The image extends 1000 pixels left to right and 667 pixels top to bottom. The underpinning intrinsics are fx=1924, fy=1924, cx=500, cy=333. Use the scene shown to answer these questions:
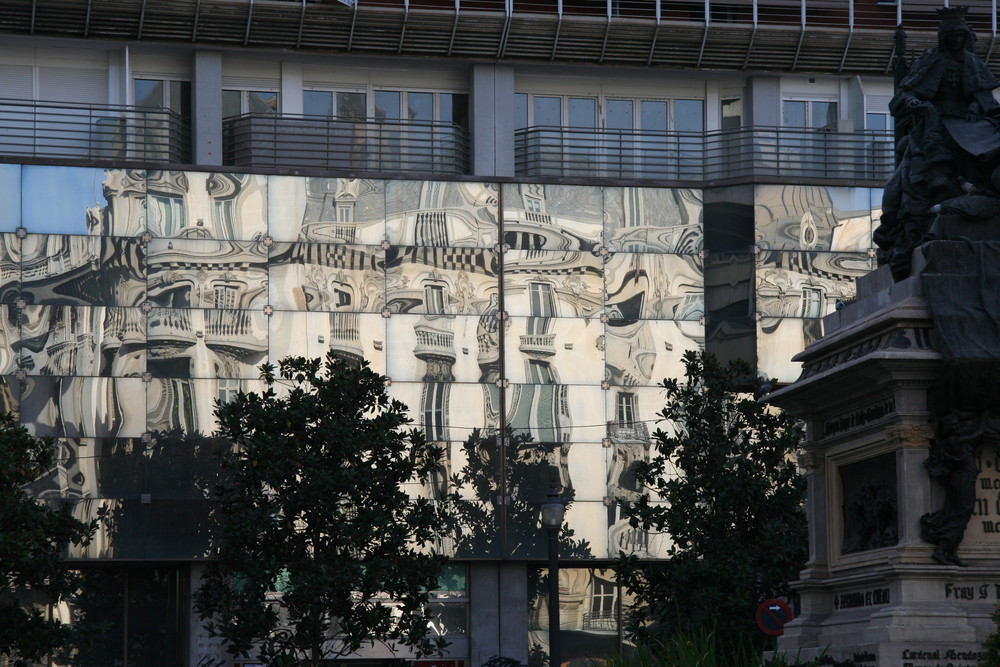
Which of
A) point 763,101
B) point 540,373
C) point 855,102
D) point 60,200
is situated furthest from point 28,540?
point 855,102

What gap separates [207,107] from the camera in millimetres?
42875

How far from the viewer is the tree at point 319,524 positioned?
103ft

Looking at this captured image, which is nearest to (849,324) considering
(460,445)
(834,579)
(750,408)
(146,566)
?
(834,579)

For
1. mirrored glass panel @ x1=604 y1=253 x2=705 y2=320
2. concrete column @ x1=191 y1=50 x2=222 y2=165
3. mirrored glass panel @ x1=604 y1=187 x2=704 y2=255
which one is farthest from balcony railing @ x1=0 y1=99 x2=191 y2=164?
mirrored glass panel @ x1=604 y1=253 x2=705 y2=320

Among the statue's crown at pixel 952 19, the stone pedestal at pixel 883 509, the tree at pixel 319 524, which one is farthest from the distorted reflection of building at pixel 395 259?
the statue's crown at pixel 952 19

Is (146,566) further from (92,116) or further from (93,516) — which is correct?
(92,116)

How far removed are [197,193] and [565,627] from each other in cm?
1248

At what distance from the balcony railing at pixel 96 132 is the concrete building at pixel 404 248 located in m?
0.11

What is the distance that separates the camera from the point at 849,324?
62.6 ft

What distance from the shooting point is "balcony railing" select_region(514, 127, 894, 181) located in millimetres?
44219

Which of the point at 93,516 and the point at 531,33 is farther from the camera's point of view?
the point at 531,33

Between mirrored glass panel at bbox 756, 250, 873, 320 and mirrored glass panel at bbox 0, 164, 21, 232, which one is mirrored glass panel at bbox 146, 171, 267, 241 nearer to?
mirrored glass panel at bbox 0, 164, 21, 232

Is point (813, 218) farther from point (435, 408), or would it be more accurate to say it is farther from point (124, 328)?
point (124, 328)

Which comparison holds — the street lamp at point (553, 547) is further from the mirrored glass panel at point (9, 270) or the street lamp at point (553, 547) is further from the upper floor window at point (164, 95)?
the upper floor window at point (164, 95)
